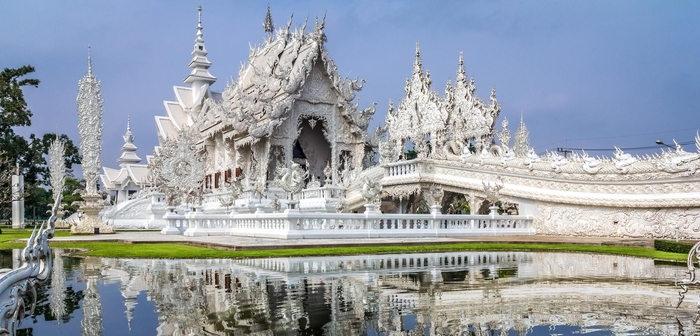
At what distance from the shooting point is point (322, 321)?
506 cm

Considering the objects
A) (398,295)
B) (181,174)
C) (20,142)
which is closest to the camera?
(398,295)

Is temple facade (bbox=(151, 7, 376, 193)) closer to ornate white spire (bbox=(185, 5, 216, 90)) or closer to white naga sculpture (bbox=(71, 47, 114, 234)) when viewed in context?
white naga sculpture (bbox=(71, 47, 114, 234))

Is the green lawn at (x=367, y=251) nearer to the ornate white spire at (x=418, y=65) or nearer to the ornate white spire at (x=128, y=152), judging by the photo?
the ornate white spire at (x=418, y=65)

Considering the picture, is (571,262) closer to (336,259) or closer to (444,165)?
(336,259)

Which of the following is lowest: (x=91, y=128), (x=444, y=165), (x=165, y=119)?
(x=444, y=165)

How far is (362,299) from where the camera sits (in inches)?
241

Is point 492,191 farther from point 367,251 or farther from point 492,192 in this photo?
point 367,251

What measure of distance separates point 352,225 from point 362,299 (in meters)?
9.31

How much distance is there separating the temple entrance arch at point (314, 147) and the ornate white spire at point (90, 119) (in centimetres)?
935

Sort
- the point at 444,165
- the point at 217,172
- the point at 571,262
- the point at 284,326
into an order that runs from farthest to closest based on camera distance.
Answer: the point at 217,172 < the point at 444,165 < the point at 571,262 < the point at 284,326

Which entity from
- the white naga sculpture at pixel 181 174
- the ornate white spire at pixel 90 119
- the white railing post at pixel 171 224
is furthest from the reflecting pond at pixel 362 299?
the ornate white spire at pixel 90 119

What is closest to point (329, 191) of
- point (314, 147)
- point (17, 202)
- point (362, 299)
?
point (314, 147)

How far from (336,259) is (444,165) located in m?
10.6

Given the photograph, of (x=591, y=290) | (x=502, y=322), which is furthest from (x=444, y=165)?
(x=502, y=322)
